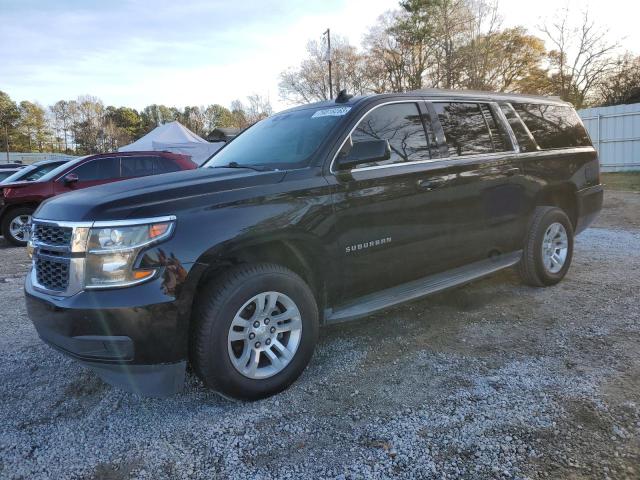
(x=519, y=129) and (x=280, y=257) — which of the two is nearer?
(x=280, y=257)

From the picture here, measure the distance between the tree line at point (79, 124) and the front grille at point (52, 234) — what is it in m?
66.5

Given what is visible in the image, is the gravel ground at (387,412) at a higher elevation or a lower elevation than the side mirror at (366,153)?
lower

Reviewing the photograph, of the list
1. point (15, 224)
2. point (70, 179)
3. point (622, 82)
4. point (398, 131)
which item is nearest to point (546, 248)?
point (398, 131)

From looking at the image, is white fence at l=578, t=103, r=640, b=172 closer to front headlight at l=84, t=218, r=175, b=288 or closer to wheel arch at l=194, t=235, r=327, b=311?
wheel arch at l=194, t=235, r=327, b=311

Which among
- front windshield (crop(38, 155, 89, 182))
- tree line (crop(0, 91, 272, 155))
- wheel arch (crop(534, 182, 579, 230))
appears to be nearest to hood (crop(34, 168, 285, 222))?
wheel arch (crop(534, 182, 579, 230))

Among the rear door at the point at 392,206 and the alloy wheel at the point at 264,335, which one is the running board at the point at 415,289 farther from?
the alloy wheel at the point at 264,335

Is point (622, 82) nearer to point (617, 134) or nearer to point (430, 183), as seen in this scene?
point (617, 134)

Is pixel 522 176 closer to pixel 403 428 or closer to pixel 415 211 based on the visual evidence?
pixel 415 211

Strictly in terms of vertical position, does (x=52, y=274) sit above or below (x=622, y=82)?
below

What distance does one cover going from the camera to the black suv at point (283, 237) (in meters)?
2.45

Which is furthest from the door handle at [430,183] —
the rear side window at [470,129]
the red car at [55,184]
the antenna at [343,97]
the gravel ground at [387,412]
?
the red car at [55,184]

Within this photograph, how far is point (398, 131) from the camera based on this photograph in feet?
11.9

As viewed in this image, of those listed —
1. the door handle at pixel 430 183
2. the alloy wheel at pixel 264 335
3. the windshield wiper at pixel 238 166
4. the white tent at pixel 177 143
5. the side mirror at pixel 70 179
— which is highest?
the white tent at pixel 177 143

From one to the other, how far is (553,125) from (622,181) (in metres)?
11.8
